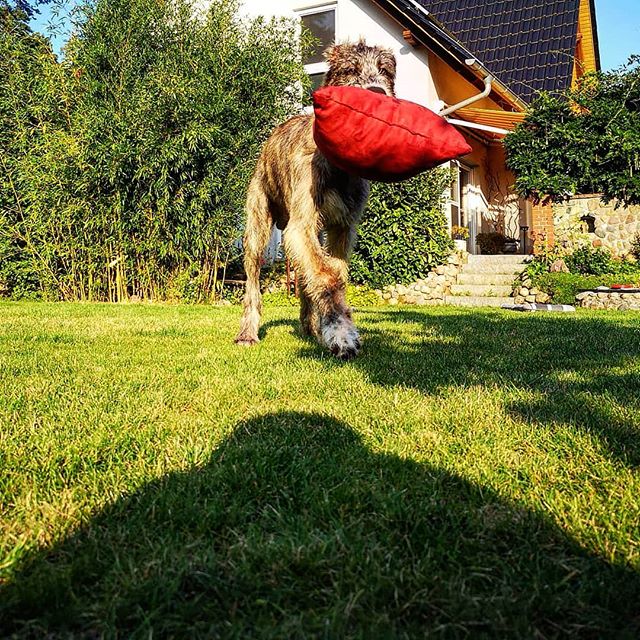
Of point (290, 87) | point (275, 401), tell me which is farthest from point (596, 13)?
point (275, 401)

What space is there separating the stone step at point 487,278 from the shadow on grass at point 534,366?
20.0 feet

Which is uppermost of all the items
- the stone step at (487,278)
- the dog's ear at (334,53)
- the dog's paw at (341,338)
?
the dog's ear at (334,53)

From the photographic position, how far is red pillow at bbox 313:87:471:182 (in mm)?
2889

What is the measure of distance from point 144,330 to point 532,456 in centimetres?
420

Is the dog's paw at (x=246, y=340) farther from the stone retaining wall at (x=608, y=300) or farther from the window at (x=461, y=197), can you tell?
the window at (x=461, y=197)

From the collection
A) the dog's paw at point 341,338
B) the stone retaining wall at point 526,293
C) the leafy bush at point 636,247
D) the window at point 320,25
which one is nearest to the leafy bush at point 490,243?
the stone retaining wall at point 526,293

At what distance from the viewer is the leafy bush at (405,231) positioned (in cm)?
1188

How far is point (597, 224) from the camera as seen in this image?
37.8ft

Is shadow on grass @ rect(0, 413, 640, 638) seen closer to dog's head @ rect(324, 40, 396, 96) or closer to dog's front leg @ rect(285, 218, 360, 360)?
dog's front leg @ rect(285, 218, 360, 360)

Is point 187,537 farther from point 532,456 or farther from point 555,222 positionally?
point 555,222

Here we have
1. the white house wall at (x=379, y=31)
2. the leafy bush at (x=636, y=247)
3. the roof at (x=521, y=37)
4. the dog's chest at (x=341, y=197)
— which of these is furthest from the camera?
the roof at (x=521, y=37)

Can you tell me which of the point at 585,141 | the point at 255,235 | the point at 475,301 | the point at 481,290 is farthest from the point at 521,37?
the point at 255,235

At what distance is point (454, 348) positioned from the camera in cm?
418

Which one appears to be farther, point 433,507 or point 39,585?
point 433,507
